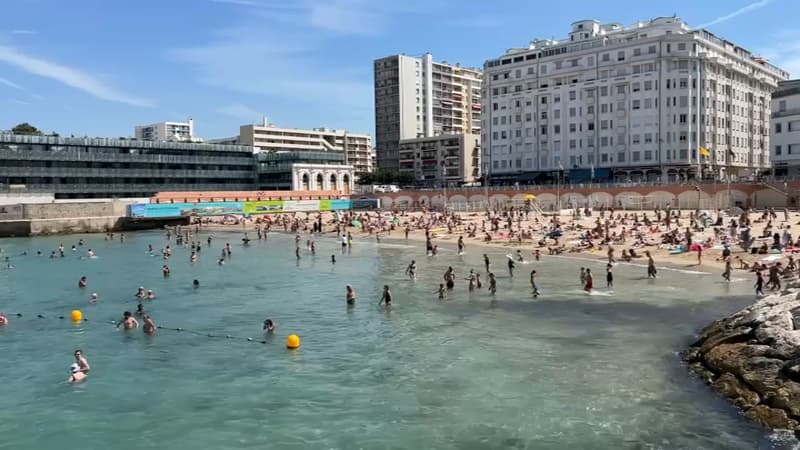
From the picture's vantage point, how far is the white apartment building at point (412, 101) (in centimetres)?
16588

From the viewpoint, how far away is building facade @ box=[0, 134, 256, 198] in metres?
106

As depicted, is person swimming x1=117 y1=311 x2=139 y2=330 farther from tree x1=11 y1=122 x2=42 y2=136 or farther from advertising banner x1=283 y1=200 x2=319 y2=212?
tree x1=11 y1=122 x2=42 y2=136

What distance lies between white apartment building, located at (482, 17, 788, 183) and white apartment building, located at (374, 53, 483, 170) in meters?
52.1

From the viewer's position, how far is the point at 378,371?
23.0 metres

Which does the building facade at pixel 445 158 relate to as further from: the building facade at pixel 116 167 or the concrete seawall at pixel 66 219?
the concrete seawall at pixel 66 219

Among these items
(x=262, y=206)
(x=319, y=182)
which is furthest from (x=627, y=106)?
(x=319, y=182)

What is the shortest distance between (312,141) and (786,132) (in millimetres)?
121683

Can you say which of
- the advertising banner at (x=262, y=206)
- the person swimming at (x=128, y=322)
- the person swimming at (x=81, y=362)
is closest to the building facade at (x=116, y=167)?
the advertising banner at (x=262, y=206)

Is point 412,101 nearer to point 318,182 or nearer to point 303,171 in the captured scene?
point 318,182

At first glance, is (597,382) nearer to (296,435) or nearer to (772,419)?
(772,419)

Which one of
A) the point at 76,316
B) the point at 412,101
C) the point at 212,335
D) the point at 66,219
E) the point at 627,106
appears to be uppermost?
the point at 412,101

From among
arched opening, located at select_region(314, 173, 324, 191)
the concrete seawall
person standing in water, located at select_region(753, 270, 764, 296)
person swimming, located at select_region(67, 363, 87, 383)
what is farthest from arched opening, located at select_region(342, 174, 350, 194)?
person swimming, located at select_region(67, 363, 87, 383)

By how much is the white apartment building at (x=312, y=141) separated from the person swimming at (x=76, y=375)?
142117mm

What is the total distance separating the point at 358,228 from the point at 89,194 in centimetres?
5446
